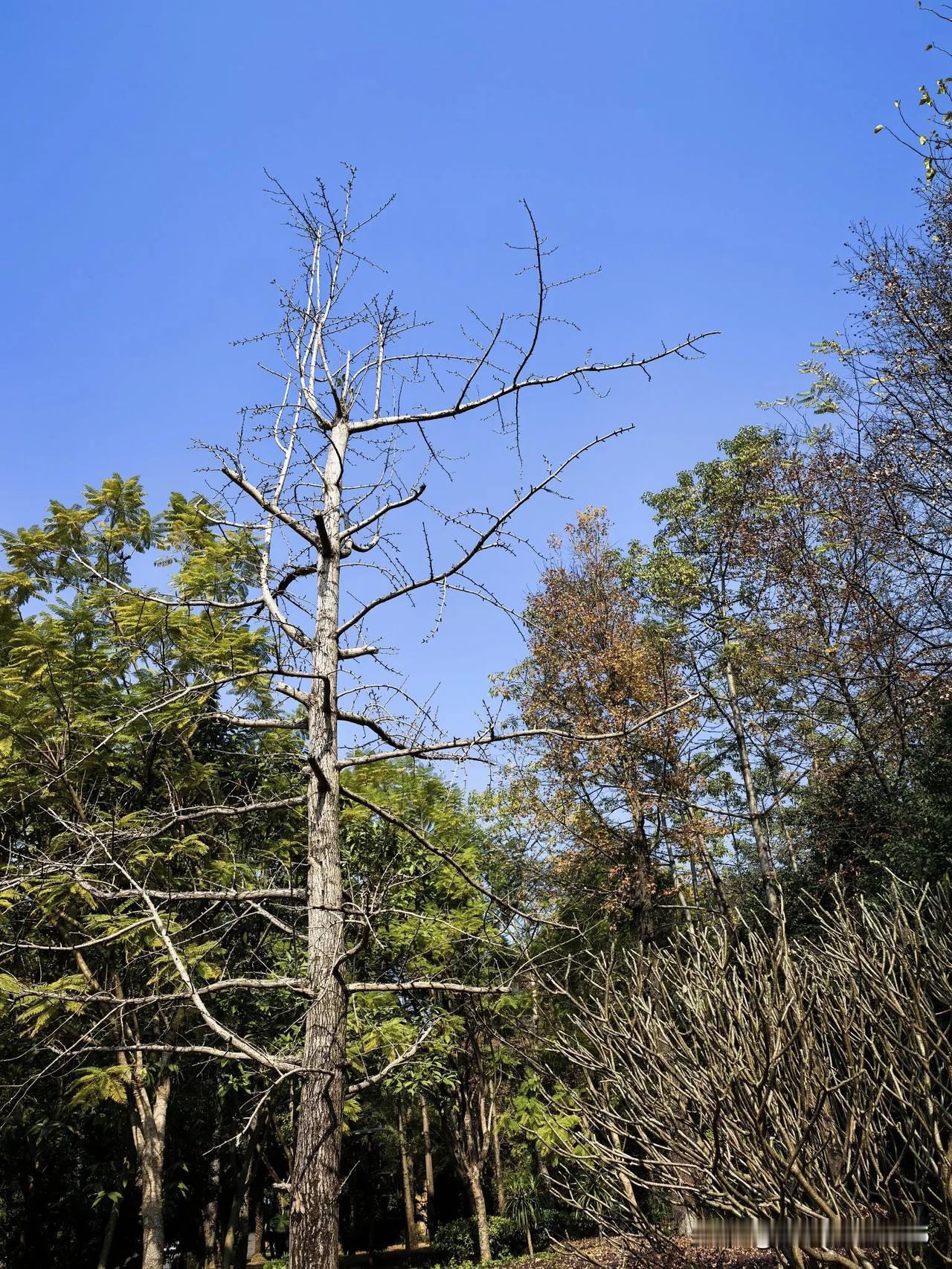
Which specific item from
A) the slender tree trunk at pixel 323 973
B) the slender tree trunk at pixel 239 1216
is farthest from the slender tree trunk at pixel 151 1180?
the slender tree trunk at pixel 323 973

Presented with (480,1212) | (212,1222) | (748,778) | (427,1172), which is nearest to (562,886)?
(748,778)

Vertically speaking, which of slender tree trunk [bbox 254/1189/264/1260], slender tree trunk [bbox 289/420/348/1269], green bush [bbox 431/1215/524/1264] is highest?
slender tree trunk [bbox 289/420/348/1269]

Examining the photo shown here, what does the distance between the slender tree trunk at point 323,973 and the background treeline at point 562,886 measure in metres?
0.14

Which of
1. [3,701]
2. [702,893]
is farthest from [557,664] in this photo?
[3,701]

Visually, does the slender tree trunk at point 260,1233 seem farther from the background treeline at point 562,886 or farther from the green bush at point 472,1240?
the green bush at point 472,1240

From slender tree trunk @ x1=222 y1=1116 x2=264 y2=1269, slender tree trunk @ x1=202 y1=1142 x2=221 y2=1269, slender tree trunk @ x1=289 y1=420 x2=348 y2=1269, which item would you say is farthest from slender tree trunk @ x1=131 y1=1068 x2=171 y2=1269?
slender tree trunk @ x1=289 y1=420 x2=348 y2=1269

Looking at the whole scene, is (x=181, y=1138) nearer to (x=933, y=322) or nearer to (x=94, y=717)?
(x=94, y=717)

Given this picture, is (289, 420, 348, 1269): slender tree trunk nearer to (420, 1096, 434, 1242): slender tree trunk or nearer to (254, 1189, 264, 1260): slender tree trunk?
(420, 1096, 434, 1242): slender tree trunk

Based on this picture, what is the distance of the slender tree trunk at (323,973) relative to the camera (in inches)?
130

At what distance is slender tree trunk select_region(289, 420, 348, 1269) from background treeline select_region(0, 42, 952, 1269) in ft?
0.46

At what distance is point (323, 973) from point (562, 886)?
962 centimetres

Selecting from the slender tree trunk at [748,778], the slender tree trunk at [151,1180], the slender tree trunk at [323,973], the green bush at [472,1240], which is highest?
the slender tree trunk at [748,778]

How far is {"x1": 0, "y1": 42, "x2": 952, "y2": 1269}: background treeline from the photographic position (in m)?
4.21

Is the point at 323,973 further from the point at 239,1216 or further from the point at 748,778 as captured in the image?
the point at 239,1216
